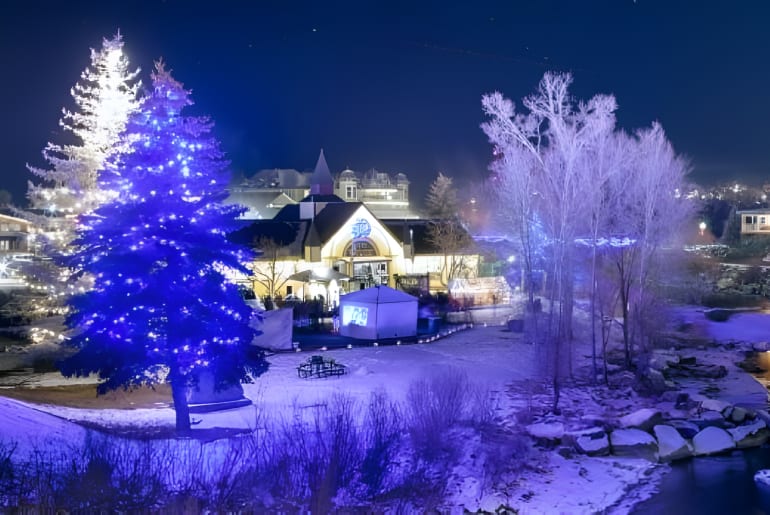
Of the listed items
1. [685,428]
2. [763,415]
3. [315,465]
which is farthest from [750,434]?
[315,465]

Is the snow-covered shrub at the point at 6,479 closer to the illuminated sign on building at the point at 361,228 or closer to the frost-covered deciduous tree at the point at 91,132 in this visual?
the frost-covered deciduous tree at the point at 91,132

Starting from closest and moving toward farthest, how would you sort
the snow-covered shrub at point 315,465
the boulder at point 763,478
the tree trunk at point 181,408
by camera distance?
1. the snow-covered shrub at point 315,465
2. the tree trunk at point 181,408
3. the boulder at point 763,478

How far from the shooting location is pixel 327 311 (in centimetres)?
3547

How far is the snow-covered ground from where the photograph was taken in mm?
13047

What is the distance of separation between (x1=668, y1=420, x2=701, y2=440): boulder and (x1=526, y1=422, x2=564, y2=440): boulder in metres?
2.92

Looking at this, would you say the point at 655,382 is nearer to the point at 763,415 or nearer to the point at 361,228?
the point at 763,415

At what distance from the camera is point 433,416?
548 inches

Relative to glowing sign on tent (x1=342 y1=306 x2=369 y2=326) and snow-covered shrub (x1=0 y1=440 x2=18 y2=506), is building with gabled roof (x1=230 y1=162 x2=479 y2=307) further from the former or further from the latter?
snow-covered shrub (x1=0 y1=440 x2=18 y2=506)

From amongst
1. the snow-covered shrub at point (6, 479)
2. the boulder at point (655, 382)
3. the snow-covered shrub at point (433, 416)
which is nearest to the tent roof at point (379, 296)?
the boulder at point (655, 382)

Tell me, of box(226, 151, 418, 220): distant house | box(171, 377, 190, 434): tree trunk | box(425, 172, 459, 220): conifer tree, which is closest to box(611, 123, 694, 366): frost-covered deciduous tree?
box(171, 377, 190, 434): tree trunk

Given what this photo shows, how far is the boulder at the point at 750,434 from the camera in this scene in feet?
55.0

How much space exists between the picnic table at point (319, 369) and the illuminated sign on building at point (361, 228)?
878 inches

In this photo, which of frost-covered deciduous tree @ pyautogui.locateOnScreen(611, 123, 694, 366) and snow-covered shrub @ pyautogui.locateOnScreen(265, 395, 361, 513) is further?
frost-covered deciduous tree @ pyautogui.locateOnScreen(611, 123, 694, 366)

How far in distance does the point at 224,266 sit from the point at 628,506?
9320 mm
